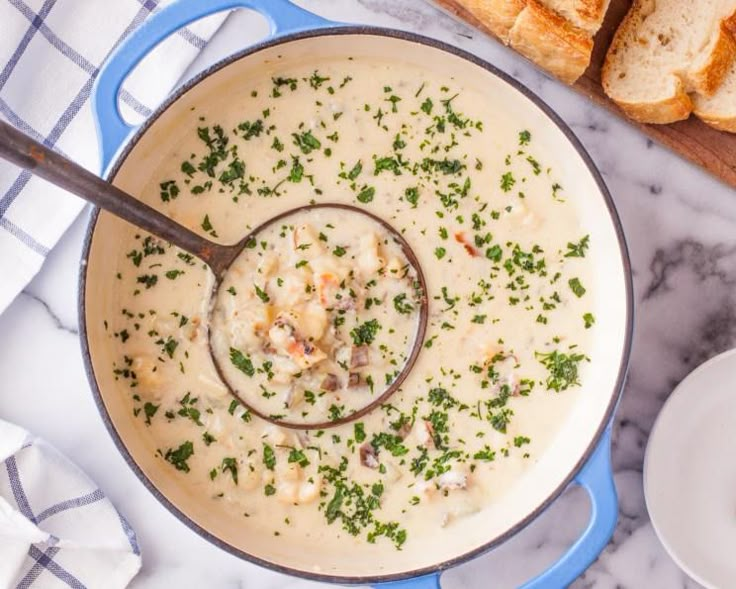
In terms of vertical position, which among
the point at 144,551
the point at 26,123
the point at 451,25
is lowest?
the point at 144,551

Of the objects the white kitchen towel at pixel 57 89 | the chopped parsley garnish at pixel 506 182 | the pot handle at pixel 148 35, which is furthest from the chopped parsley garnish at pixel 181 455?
the chopped parsley garnish at pixel 506 182

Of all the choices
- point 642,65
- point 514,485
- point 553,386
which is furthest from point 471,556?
point 642,65

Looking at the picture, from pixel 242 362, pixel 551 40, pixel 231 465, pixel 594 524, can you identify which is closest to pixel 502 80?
pixel 551 40

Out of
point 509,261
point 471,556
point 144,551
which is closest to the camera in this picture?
point 471,556

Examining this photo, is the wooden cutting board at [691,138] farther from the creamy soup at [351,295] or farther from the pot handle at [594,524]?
the pot handle at [594,524]

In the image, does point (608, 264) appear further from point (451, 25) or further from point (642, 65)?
point (451, 25)

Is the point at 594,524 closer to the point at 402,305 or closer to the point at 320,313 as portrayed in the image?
the point at 402,305
